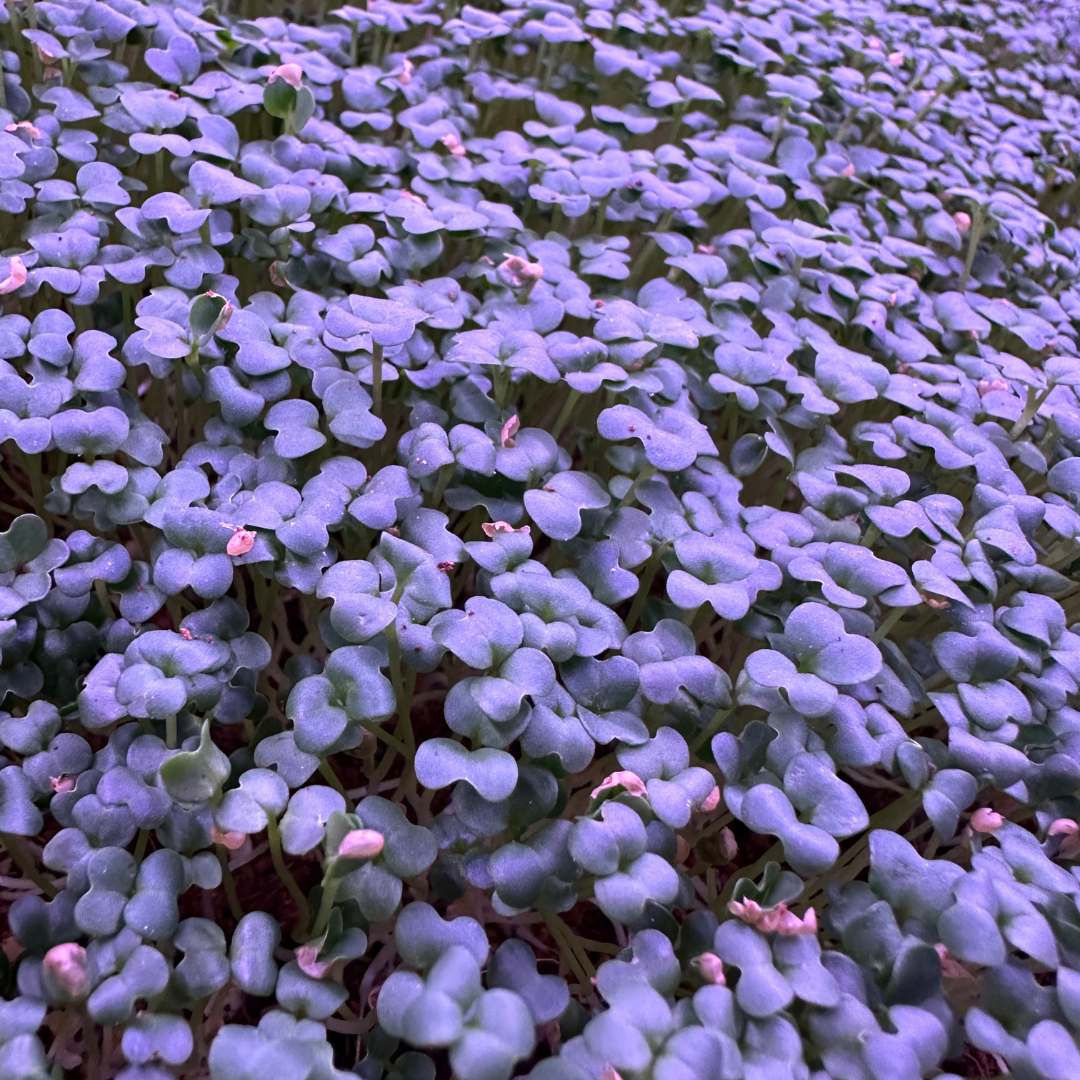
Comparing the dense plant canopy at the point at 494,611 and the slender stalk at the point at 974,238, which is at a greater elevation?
the slender stalk at the point at 974,238

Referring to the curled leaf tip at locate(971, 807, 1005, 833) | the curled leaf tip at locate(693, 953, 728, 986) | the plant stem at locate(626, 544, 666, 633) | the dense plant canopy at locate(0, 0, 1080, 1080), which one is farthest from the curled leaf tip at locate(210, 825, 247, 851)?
the curled leaf tip at locate(971, 807, 1005, 833)

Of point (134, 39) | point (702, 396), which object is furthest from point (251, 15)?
point (702, 396)

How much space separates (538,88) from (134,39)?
74 centimetres

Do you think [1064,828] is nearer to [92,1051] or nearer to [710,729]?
[710,729]

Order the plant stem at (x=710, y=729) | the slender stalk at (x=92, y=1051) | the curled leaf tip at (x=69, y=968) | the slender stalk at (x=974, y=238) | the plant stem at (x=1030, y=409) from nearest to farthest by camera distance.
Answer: the curled leaf tip at (x=69, y=968)
the slender stalk at (x=92, y=1051)
the plant stem at (x=710, y=729)
the plant stem at (x=1030, y=409)
the slender stalk at (x=974, y=238)

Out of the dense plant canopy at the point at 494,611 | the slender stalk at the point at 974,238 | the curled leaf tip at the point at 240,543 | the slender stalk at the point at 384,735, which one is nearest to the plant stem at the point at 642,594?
the dense plant canopy at the point at 494,611

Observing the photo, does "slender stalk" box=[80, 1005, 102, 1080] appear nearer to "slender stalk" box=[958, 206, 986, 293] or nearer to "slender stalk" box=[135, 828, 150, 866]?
"slender stalk" box=[135, 828, 150, 866]

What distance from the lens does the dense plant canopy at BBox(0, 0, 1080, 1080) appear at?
60cm

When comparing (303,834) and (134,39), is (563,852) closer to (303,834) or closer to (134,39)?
(303,834)

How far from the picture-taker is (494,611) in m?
0.71

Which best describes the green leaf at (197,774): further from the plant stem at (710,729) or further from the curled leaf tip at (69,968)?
the plant stem at (710,729)

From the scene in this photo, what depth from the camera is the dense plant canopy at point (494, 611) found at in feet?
1.98

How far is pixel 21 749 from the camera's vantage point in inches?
27.0

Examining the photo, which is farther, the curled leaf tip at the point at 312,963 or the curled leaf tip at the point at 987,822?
the curled leaf tip at the point at 987,822
